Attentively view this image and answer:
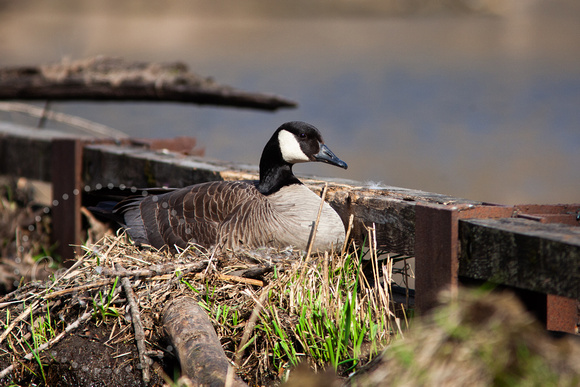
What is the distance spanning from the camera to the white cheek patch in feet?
12.7

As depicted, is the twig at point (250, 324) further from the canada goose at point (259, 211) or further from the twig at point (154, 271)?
the canada goose at point (259, 211)

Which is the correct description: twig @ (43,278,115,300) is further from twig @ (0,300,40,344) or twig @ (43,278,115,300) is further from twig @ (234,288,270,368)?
twig @ (234,288,270,368)

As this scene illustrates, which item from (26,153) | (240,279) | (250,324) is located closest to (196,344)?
(250,324)

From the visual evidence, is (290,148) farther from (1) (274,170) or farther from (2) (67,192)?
(2) (67,192)

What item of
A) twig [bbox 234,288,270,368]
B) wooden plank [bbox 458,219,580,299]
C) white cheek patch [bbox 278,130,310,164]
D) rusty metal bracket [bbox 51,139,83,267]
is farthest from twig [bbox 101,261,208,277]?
rusty metal bracket [bbox 51,139,83,267]

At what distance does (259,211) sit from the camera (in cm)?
359

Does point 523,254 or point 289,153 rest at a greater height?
point 289,153

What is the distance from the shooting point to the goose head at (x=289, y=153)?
3861 millimetres

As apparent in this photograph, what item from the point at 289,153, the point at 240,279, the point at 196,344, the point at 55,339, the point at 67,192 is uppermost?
the point at 289,153

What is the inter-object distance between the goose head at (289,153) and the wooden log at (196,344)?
1171 millimetres

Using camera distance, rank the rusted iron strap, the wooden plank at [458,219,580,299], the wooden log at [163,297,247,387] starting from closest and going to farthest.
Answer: the wooden plank at [458,219,580,299], the wooden log at [163,297,247,387], the rusted iron strap

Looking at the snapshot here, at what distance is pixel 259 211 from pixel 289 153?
509 millimetres

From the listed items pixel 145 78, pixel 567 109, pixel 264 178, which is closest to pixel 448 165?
pixel 567 109

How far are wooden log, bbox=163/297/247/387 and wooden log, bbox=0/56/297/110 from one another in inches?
152
